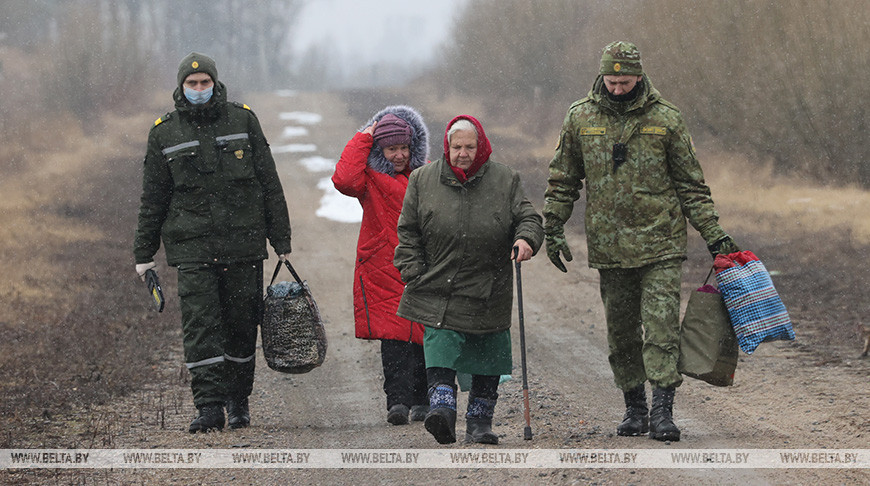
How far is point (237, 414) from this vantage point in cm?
702

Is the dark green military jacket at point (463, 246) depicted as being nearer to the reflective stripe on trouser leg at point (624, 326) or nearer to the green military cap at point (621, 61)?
the reflective stripe on trouser leg at point (624, 326)

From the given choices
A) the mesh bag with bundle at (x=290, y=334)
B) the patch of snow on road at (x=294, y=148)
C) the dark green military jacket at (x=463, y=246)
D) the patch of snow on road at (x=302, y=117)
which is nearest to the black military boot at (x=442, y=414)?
the dark green military jacket at (x=463, y=246)

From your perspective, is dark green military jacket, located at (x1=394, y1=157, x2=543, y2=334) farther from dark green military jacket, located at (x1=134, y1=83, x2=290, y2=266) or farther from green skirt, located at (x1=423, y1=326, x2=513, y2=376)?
dark green military jacket, located at (x1=134, y1=83, x2=290, y2=266)

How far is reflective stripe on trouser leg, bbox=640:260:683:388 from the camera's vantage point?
584cm

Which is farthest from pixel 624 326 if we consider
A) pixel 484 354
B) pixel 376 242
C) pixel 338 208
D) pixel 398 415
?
pixel 338 208

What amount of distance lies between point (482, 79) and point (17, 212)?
22.3 metres

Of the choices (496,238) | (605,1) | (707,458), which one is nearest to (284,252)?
(496,238)

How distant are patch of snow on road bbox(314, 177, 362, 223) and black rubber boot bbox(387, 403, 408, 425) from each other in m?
13.0

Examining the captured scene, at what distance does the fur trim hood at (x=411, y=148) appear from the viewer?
703cm

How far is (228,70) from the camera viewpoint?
67438 millimetres

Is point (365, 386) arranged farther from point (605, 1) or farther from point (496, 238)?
point (605, 1)

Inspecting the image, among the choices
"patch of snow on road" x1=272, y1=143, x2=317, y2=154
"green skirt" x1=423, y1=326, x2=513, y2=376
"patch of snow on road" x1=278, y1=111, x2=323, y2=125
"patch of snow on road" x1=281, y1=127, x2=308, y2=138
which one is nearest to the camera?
"green skirt" x1=423, y1=326, x2=513, y2=376

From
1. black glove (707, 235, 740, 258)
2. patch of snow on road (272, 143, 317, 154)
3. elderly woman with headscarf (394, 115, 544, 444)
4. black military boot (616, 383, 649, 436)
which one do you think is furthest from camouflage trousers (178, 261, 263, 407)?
patch of snow on road (272, 143, 317, 154)

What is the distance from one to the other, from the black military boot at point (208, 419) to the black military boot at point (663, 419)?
9.21 feet
